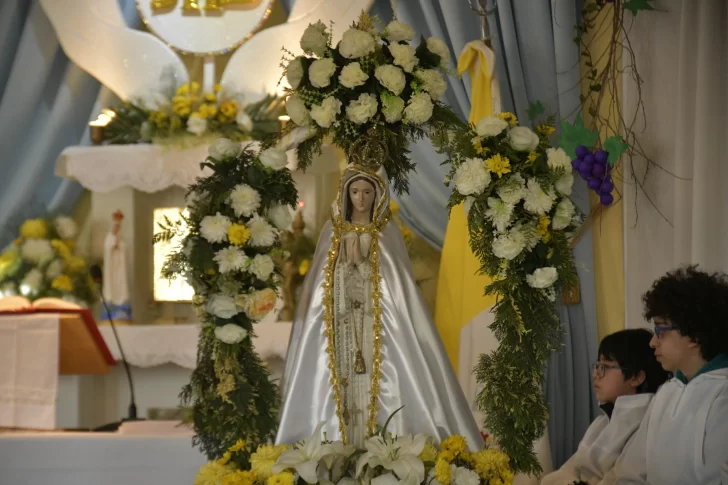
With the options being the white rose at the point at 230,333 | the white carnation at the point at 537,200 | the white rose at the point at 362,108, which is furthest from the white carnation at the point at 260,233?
the white carnation at the point at 537,200

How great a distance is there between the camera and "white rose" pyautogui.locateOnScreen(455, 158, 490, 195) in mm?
4527

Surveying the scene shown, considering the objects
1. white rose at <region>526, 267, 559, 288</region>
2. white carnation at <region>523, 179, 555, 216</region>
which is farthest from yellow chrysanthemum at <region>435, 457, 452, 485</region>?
white carnation at <region>523, 179, 555, 216</region>

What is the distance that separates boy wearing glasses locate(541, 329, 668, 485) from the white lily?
1.04 m

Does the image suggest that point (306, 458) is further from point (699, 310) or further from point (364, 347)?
point (699, 310)

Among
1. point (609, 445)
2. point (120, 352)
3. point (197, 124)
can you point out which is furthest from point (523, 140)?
point (120, 352)

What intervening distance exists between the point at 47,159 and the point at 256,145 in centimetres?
185

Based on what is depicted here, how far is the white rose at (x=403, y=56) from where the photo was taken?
4.70 meters

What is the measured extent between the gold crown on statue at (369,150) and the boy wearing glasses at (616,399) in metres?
1.30

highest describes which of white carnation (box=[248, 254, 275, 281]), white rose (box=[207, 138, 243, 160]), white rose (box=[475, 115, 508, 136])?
white rose (box=[475, 115, 508, 136])

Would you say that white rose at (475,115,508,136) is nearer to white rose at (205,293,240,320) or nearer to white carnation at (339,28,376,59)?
white carnation at (339,28,376,59)

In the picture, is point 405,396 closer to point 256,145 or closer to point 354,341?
point 354,341

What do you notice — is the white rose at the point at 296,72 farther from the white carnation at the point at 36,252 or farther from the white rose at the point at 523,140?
the white carnation at the point at 36,252

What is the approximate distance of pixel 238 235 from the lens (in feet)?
14.8

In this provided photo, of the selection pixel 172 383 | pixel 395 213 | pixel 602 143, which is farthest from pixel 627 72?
pixel 172 383
